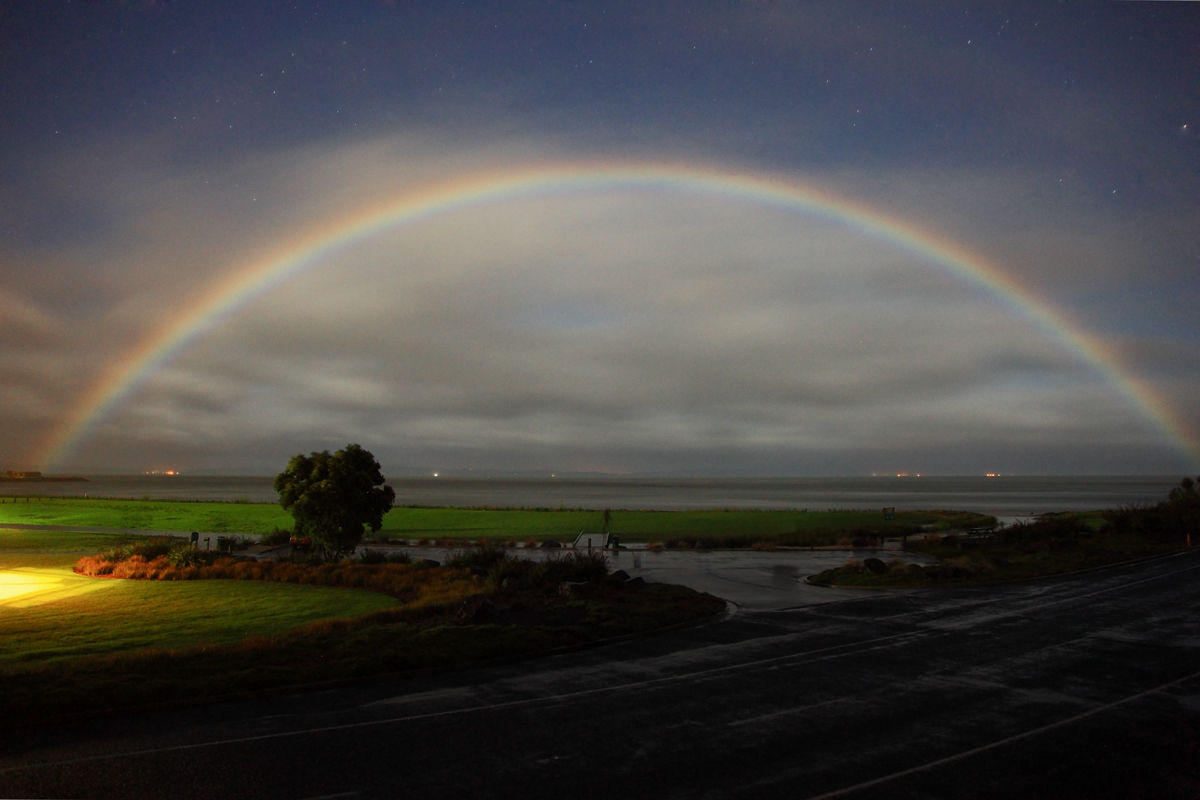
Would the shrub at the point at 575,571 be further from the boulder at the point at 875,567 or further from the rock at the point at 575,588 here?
the boulder at the point at 875,567

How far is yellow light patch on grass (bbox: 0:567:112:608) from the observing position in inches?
936

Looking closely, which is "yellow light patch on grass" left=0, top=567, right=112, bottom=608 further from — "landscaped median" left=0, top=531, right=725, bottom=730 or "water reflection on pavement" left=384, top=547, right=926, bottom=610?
"water reflection on pavement" left=384, top=547, right=926, bottom=610

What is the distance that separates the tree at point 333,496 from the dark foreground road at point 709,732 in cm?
1872

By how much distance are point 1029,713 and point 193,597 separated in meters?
24.2

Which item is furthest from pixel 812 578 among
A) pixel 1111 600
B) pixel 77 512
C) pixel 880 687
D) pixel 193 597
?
pixel 77 512

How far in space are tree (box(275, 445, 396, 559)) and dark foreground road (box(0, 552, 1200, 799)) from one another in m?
18.7

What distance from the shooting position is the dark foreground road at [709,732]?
9.28 m

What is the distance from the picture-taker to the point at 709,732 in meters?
11.3

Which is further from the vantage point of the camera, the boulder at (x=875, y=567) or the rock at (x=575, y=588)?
the boulder at (x=875, y=567)

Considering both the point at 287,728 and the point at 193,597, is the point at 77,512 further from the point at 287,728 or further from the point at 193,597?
the point at 287,728

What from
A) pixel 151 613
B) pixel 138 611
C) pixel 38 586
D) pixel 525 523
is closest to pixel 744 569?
pixel 151 613

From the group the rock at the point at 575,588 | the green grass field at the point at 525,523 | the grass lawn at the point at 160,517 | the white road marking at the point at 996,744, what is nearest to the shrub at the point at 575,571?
the rock at the point at 575,588

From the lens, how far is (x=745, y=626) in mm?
20234

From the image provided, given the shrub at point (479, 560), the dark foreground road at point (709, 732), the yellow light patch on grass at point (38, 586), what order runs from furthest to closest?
1. the shrub at point (479, 560)
2. the yellow light patch on grass at point (38, 586)
3. the dark foreground road at point (709, 732)
